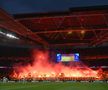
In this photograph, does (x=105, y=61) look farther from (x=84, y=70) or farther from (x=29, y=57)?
(x=29, y=57)

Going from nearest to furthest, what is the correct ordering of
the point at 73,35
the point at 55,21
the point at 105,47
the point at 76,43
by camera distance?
the point at 55,21 < the point at 73,35 < the point at 76,43 < the point at 105,47

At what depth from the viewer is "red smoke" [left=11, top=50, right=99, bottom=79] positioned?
5688 cm

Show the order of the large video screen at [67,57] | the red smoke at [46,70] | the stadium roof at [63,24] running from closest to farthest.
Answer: the stadium roof at [63,24]
the large video screen at [67,57]
the red smoke at [46,70]

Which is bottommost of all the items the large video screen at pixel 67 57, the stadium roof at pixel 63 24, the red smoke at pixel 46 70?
the red smoke at pixel 46 70

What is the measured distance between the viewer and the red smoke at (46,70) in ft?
187

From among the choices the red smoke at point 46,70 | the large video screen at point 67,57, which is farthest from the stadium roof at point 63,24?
the red smoke at point 46,70

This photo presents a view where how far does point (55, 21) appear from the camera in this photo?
36844mm

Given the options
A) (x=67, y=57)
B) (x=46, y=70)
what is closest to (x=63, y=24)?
(x=67, y=57)

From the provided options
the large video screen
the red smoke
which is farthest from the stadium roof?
the red smoke

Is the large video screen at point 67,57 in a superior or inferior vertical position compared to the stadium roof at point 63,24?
inferior

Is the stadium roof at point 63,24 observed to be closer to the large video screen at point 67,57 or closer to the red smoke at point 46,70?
the large video screen at point 67,57

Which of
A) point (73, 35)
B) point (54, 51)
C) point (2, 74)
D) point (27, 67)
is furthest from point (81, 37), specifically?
point (2, 74)

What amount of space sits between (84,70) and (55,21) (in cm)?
2309

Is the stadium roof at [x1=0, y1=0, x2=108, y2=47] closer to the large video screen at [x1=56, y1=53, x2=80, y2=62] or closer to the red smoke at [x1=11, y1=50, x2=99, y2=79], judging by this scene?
the large video screen at [x1=56, y1=53, x2=80, y2=62]
